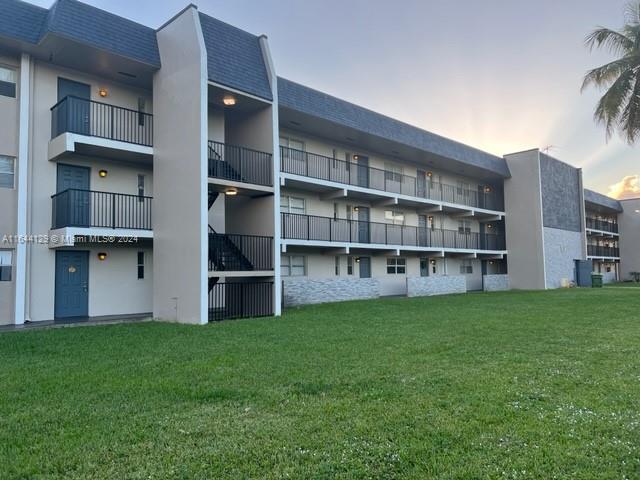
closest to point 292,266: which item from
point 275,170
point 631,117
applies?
point 275,170

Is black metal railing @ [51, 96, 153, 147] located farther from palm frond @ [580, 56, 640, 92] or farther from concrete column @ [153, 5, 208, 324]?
palm frond @ [580, 56, 640, 92]

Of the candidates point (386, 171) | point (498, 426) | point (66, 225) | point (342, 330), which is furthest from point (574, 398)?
point (386, 171)

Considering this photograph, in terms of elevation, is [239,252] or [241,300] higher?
[239,252]

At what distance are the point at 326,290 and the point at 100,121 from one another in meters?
11.6

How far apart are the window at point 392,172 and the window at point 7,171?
17411 mm

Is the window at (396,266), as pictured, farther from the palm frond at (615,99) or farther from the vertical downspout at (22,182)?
the vertical downspout at (22,182)

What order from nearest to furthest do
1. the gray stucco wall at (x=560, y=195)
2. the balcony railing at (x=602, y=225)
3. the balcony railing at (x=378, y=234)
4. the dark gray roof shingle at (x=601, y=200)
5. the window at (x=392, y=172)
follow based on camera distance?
the balcony railing at (x=378, y=234) < the window at (x=392, y=172) < the gray stucco wall at (x=560, y=195) < the dark gray roof shingle at (x=601, y=200) < the balcony railing at (x=602, y=225)

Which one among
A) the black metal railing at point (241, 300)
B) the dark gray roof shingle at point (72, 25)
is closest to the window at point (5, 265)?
the black metal railing at point (241, 300)

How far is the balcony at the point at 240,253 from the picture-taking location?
15031mm

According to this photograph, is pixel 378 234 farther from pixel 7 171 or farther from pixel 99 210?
pixel 7 171

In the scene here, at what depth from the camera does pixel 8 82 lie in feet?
45.7

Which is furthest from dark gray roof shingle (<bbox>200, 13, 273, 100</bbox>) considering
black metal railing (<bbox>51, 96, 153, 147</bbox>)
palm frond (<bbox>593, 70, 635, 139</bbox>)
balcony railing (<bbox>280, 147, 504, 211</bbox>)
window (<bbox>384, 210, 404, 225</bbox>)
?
palm frond (<bbox>593, 70, 635, 139</bbox>)

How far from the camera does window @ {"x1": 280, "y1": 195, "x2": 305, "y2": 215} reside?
21.1 m

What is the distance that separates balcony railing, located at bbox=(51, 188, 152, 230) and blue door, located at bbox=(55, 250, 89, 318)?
48.9 inches
